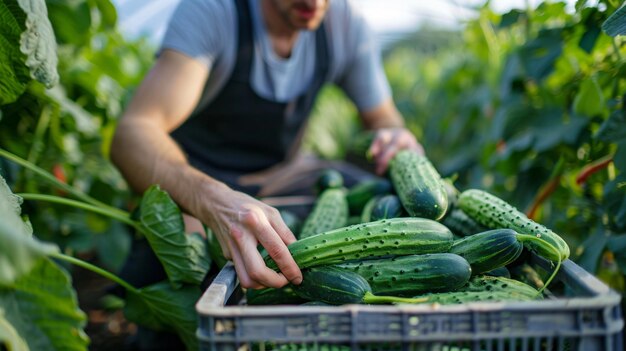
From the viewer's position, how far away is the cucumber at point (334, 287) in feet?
4.86

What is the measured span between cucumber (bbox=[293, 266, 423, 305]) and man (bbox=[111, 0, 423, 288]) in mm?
44

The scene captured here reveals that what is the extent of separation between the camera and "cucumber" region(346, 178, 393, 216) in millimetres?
2436

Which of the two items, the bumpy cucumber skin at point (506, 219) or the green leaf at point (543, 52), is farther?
the green leaf at point (543, 52)

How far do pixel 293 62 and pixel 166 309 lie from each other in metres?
1.65

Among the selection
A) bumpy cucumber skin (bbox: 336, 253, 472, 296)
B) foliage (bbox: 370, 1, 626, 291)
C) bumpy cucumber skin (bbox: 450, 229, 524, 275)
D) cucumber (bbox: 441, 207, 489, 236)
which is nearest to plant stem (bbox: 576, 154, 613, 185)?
foliage (bbox: 370, 1, 626, 291)

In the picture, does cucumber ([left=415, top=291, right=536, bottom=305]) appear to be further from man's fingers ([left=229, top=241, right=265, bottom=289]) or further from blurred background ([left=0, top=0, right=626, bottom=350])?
blurred background ([left=0, top=0, right=626, bottom=350])

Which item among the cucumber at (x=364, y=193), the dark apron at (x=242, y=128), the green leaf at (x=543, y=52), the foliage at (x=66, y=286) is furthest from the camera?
the dark apron at (x=242, y=128)

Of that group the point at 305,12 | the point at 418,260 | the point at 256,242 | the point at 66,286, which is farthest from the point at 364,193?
the point at 66,286

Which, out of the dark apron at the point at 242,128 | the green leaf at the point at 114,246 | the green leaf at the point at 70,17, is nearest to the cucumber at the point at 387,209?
the dark apron at the point at 242,128

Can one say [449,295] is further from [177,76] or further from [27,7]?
[177,76]

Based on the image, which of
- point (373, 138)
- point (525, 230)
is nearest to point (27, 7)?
point (525, 230)

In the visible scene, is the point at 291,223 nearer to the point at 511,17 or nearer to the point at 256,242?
the point at 256,242

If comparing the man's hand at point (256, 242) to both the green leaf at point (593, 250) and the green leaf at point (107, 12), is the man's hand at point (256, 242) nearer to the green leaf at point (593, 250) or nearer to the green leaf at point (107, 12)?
the green leaf at point (593, 250)

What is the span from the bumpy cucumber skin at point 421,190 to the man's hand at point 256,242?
1.50 feet
